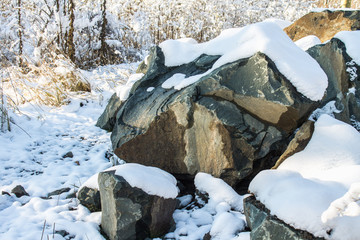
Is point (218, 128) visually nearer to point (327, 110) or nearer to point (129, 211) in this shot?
point (129, 211)

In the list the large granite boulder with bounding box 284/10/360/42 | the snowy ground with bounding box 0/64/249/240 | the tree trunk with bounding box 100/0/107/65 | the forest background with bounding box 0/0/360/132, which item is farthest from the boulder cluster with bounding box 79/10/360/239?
the tree trunk with bounding box 100/0/107/65

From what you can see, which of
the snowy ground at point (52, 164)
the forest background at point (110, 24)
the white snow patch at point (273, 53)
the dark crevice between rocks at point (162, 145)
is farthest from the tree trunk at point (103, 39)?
the dark crevice between rocks at point (162, 145)

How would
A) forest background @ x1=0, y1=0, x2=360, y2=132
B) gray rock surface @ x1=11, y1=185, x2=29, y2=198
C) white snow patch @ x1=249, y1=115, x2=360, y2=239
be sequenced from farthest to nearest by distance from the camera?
forest background @ x1=0, y1=0, x2=360, y2=132 < gray rock surface @ x1=11, y1=185, x2=29, y2=198 < white snow patch @ x1=249, y1=115, x2=360, y2=239

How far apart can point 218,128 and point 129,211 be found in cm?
84

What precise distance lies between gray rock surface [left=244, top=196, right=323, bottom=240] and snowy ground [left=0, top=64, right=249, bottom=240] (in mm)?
154

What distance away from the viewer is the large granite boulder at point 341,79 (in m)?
2.49

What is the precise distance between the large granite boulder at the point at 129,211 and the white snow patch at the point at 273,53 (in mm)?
1055

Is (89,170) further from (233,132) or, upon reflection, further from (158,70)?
(233,132)

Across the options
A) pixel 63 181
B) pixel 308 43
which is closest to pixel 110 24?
pixel 308 43

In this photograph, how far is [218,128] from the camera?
6.82ft

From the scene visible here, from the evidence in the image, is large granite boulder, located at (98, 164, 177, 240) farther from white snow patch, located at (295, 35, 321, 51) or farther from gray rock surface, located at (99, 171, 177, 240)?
white snow patch, located at (295, 35, 321, 51)

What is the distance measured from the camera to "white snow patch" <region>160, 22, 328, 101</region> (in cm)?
202

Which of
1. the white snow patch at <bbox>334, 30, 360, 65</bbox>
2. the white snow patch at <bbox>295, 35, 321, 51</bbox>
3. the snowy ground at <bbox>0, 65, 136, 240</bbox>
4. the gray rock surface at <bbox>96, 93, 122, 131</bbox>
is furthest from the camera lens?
the gray rock surface at <bbox>96, 93, 122, 131</bbox>

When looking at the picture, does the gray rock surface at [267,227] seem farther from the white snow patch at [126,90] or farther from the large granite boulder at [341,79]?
the white snow patch at [126,90]
